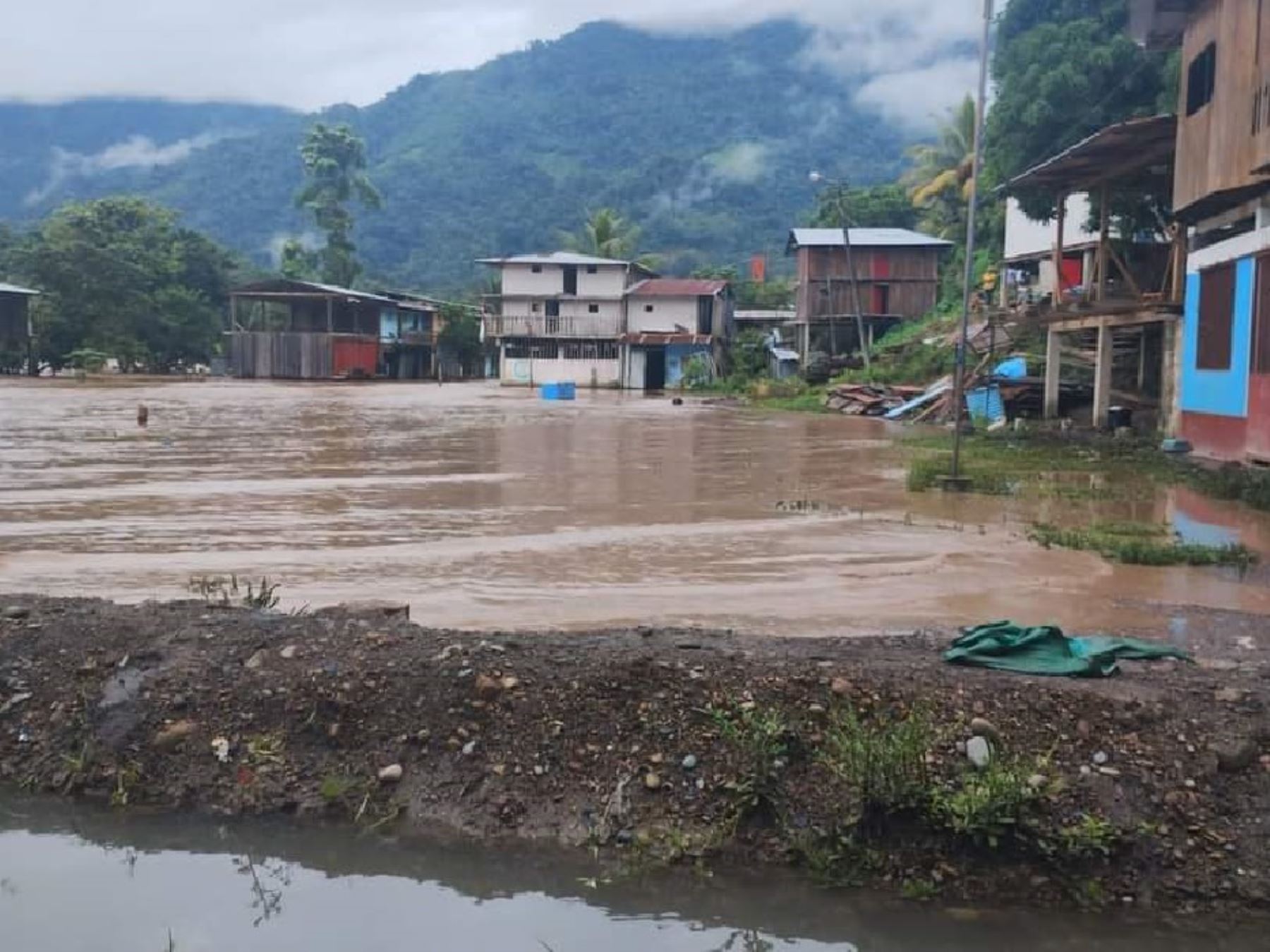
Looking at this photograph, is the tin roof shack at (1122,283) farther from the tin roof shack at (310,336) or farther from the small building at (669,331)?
the tin roof shack at (310,336)

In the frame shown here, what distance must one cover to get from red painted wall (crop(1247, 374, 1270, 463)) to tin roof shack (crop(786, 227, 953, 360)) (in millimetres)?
36509

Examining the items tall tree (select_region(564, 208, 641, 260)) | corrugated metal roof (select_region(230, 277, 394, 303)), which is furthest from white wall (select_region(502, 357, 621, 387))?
corrugated metal roof (select_region(230, 277, 394, 303))

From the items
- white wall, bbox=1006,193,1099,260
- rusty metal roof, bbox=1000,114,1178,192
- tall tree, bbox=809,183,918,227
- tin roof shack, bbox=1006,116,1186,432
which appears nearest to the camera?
rusty metal roof, bbox=1000,114,1178,192

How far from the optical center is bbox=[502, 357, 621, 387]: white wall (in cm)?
6400

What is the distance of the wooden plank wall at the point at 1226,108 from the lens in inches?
648

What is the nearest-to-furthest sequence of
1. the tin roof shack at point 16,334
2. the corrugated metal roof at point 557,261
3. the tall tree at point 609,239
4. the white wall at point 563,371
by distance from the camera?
the tin roof shack at point 16,334
the corrugated metal roof at point 557,261
the white wall at point 563,371
the tall tree at point 609,239

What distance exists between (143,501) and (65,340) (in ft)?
177

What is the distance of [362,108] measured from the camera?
181250 millimetres

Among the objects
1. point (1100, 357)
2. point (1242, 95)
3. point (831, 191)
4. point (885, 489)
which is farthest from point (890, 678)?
point (831, 191)

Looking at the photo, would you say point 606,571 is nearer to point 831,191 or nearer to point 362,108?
point 831,191

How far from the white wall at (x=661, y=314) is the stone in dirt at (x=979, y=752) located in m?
57.5

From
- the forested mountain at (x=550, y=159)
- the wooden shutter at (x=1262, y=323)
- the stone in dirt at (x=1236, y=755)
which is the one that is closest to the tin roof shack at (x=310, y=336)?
the forested mountain at (x=550, y=159)

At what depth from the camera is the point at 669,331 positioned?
62156 millimetres

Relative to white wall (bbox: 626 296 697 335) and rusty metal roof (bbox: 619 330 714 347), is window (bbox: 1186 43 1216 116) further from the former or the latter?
white wall (bbox: 626 296 697 335)
